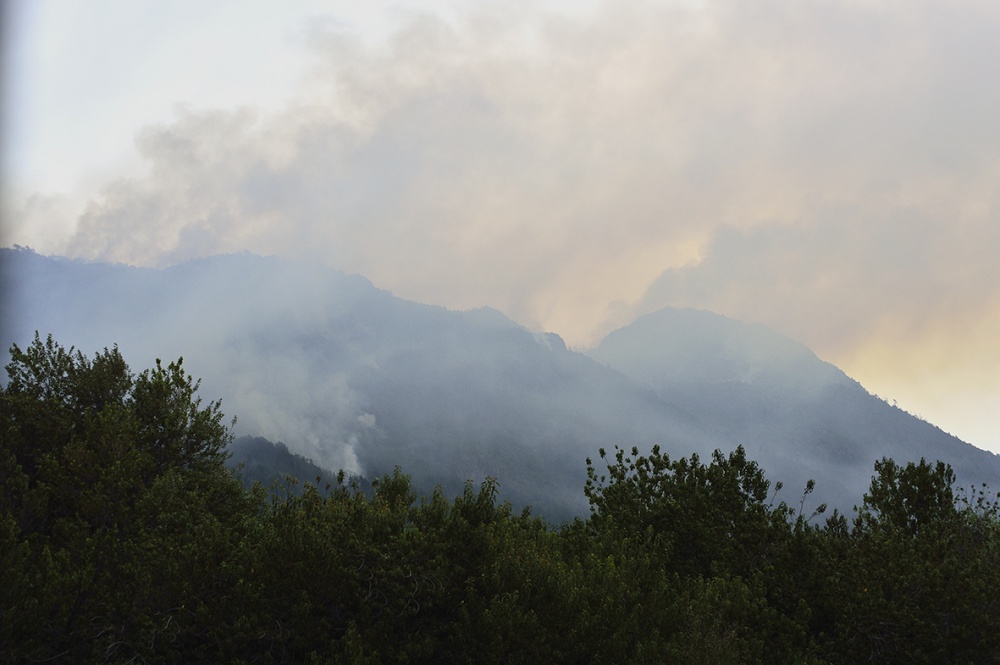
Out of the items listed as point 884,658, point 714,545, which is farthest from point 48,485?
point 884,658

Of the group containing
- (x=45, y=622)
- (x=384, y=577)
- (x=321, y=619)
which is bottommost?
(x=45, y=622)

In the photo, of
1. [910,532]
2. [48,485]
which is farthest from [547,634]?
[910,532]

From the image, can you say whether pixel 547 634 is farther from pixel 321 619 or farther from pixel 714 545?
pixel 714 545

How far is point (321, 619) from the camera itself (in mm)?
23578

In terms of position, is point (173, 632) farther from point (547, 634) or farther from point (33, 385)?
point (33, 385)

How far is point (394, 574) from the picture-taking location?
2452cm

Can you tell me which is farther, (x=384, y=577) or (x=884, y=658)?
(x=884, y=658)

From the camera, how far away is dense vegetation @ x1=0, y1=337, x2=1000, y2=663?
22859mm

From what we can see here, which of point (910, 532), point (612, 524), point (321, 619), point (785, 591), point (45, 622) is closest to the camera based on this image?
point (45, 622)

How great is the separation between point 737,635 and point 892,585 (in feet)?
24.2

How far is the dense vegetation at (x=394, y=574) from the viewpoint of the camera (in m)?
22.9

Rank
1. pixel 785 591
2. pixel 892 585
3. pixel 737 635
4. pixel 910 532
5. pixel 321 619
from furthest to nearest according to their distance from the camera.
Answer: pixel 910 532, pixel 785 591, pixel 892 585, pixel 737 635, pixel 321 619

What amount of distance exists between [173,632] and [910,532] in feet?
132

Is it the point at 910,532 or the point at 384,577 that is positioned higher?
the point at 910,532
